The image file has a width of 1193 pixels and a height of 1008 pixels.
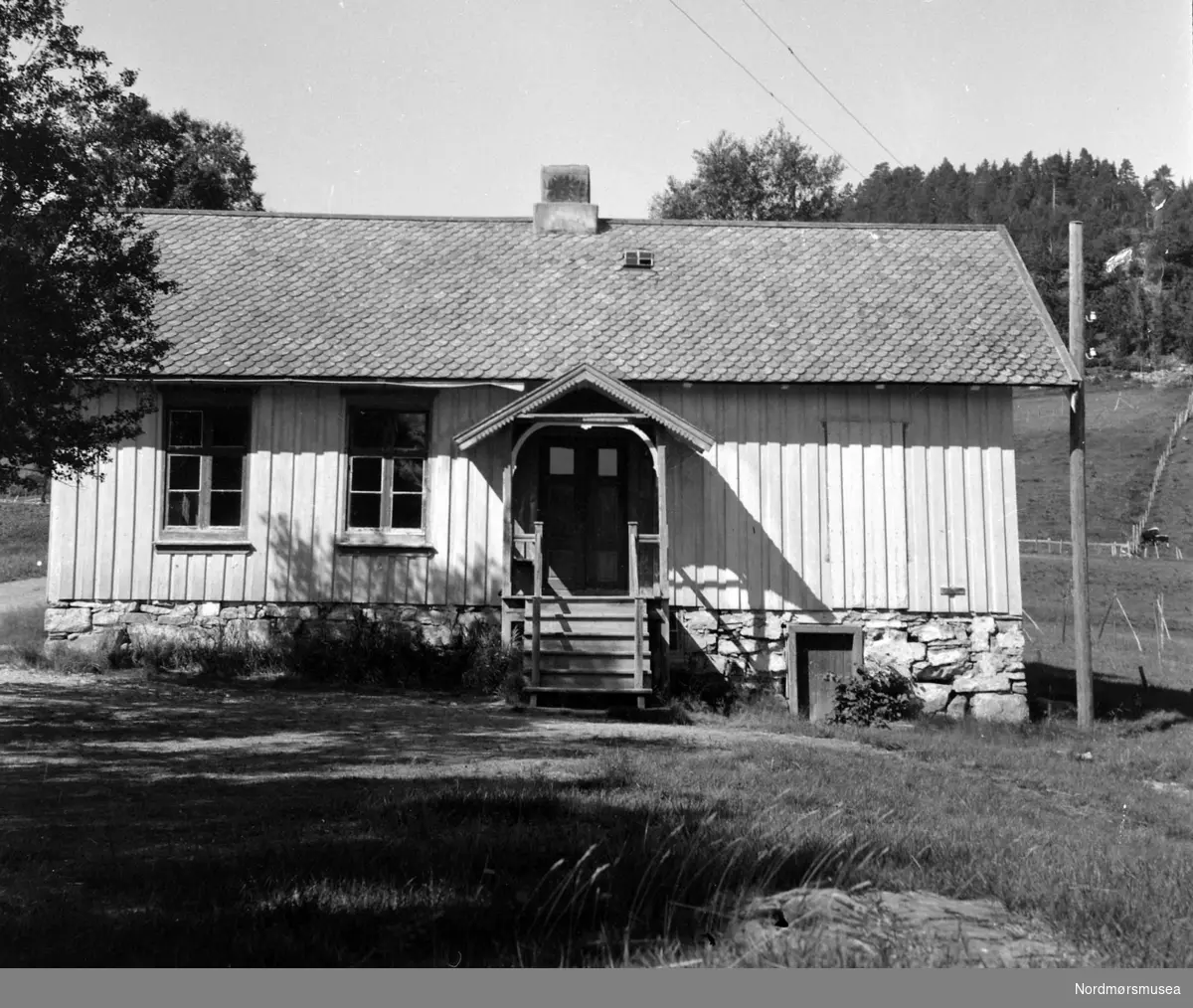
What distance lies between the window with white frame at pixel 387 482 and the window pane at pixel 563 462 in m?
1.77

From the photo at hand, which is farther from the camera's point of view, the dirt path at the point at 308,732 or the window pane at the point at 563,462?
the window pane at the point at 563,462

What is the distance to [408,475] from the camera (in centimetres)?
1645

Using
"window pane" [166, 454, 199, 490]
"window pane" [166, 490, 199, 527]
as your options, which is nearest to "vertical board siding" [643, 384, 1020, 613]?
"window pane" [166, 454, 199, 490]

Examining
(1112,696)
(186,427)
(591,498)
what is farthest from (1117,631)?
(186,427)

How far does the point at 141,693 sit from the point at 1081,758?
35.1 feet

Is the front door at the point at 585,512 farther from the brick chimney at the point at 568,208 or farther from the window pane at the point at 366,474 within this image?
the brick chimney at the point at 568,208

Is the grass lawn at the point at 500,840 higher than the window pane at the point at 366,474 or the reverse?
the reverse

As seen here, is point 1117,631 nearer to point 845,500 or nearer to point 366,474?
point 845,500

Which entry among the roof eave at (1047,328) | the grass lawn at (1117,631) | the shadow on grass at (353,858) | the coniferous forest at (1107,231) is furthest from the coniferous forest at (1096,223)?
the shadow on grass at (353,858)

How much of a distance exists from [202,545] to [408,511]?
111 inches

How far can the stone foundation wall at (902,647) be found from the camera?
16.1 metres

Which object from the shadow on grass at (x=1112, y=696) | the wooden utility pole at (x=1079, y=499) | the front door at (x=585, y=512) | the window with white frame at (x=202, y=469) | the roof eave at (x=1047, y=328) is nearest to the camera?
the wooden utility pole at (x=1079, y=499)

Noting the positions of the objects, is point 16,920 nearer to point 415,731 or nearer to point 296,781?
point 296,781

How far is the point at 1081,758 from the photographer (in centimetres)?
1314
